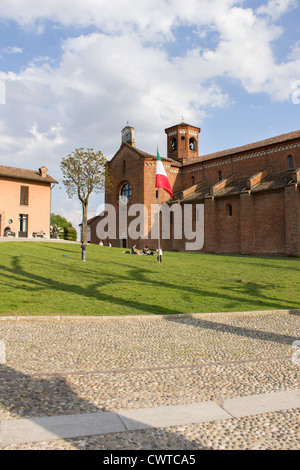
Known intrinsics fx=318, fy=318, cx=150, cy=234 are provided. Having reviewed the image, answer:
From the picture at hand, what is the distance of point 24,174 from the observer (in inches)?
1377

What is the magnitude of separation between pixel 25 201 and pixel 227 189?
21799mm

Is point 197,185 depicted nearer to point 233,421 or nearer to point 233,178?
point 233,178

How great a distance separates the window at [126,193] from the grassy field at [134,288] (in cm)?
2320

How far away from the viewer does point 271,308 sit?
9.63m

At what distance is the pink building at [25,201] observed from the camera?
3356 cm

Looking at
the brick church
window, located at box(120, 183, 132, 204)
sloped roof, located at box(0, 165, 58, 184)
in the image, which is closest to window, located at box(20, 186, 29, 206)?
sloped roof, located at box(0, 165, 58, 184)

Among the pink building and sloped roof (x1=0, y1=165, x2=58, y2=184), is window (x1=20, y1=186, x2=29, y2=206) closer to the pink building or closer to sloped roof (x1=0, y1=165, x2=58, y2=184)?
the pink building

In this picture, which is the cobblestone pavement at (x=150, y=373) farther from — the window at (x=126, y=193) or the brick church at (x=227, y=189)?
the window at (x=126, y=193)

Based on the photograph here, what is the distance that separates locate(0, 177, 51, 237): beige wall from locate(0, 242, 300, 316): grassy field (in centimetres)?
1821

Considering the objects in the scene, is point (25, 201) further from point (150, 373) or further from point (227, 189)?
point (150, 373)

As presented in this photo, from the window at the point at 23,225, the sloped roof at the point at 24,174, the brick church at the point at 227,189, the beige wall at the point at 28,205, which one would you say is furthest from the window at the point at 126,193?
the window at the point at 23,225

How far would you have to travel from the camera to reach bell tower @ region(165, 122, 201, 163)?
140 ft

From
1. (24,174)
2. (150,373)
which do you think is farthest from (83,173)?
(150,373)
